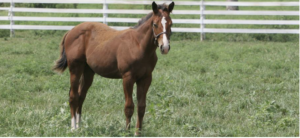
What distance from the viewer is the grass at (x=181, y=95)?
6441 millimetres

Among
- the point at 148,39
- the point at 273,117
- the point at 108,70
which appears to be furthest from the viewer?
the point at 273,117

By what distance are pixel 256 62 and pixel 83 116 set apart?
18.1 ft

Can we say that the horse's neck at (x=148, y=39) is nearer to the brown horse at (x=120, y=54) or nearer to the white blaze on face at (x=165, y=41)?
the brown horse at (x=120, y=54)

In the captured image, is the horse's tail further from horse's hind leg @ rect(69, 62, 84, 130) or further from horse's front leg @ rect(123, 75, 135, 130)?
horse's front leg @ rect(123, 75, 135, 130)

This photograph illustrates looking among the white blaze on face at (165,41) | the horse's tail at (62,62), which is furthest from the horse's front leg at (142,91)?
the horse's tail at (62,62)

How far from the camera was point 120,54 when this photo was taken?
5.96 m

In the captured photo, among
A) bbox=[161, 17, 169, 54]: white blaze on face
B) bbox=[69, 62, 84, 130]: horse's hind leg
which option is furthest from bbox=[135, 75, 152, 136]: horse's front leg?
bbox=[69, 62, 84, 130]: horse's hind leg

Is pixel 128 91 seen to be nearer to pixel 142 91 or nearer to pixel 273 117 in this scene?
pixel 142 91

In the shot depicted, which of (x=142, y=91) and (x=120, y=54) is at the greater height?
(x=120, y=54)

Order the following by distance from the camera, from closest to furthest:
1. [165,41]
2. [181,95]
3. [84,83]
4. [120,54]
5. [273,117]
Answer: [165,41], [120,54], [84,83], [273,117], [181,95]

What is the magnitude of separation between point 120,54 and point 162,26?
0.72 m

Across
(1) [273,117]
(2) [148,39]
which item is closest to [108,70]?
(2) [148,39]

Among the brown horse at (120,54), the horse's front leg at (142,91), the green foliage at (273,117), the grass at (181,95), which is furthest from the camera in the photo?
the green foliage at (273,117)

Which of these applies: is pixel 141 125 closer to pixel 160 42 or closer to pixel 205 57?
pixel 160 42
